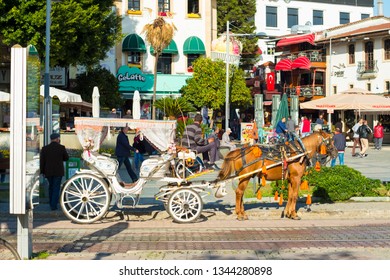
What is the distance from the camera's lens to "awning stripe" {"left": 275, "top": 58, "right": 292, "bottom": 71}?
64375mm

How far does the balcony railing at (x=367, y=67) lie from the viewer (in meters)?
54.8

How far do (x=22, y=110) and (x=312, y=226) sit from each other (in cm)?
737

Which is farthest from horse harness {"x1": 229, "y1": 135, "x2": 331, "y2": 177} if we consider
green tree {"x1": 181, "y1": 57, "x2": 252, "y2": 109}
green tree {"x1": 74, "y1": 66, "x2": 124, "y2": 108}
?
green tree {"x1": 181, "y1": 57, "x2": 252, "y2": 109}

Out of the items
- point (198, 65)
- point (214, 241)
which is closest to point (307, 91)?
point (198, 65)

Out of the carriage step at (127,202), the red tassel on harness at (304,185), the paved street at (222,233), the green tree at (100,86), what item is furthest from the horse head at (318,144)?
the green tree at (100,86)

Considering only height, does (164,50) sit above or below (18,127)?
above

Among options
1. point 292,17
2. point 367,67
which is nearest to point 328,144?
point 367,67

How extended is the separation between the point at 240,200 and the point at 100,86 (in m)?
31.8

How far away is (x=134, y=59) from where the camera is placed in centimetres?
5781

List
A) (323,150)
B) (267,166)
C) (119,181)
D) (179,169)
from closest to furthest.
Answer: (119,181) → (267,166) → (323,150) → (179,169)

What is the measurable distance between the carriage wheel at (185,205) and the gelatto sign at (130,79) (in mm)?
41333

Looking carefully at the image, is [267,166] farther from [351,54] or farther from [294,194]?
[351,54]

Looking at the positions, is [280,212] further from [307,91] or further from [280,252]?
[307,91]

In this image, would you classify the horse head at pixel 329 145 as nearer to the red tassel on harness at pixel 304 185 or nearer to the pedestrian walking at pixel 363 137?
the red tassel on harness at pixel 304 185
